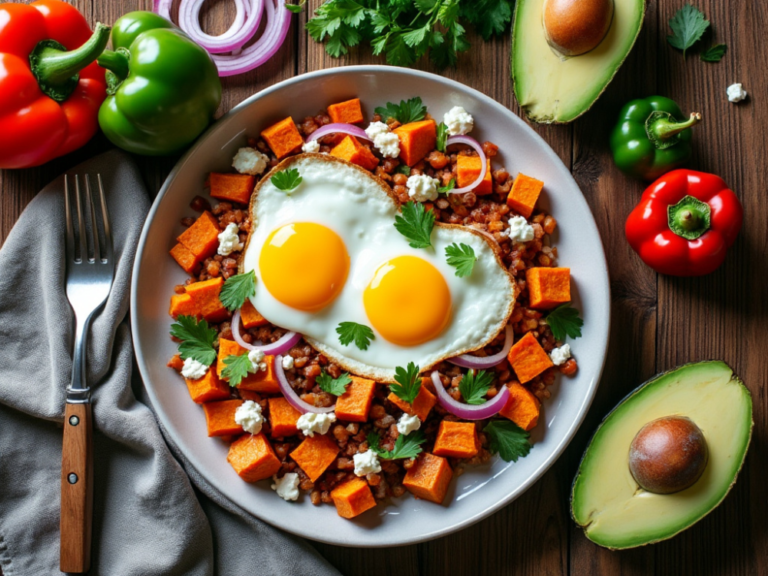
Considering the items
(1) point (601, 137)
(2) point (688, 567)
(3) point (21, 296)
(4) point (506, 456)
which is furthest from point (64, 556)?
(1) point (601, 137)

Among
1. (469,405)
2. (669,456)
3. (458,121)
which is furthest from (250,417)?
(669,456)

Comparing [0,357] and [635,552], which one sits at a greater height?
[0,357]

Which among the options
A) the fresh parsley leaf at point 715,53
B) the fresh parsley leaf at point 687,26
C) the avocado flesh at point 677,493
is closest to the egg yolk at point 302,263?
the avocado flesh at point 677,493

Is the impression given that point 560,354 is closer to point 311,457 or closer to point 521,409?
point 521,409

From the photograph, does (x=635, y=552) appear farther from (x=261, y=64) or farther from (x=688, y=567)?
(x=261, y=64)

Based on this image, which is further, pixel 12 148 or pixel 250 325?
pixel 250 325

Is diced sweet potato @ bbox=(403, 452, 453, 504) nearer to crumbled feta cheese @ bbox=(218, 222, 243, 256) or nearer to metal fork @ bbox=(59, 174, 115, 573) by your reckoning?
crumbled feta cheese @ bbox=(218, 222, 243, 256)

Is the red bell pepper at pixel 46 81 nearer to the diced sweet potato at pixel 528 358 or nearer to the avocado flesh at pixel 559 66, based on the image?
the avocado flesh at pixel 559 66
